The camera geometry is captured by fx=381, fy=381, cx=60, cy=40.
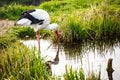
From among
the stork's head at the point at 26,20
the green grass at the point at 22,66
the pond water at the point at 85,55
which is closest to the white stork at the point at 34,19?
the stork's head at the point at 26,20

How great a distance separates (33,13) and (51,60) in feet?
4.17

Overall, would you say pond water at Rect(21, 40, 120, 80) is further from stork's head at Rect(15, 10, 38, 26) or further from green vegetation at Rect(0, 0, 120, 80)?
stork's head at Rect(15, 10, 38, 26)

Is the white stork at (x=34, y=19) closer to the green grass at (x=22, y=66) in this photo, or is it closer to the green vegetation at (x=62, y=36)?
the green vegetation at (x=62, y=36)

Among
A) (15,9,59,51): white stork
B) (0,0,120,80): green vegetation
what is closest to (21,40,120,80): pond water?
(0,0,120,80): green vegetation

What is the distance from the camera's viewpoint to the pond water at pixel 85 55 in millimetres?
8352

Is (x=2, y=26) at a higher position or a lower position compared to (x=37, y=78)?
lower

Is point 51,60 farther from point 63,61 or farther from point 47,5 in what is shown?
point 47,5

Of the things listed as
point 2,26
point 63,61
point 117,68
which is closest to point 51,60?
point 63,61

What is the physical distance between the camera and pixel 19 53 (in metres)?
8.12

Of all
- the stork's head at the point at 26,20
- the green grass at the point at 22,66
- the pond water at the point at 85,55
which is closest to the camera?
the green grass at the point at 22,66

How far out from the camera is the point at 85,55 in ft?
31.7

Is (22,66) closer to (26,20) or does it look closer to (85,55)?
(26,20)

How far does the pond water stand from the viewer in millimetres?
8352

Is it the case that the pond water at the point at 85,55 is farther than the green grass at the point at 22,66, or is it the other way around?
the pond water at the point at 85,55
